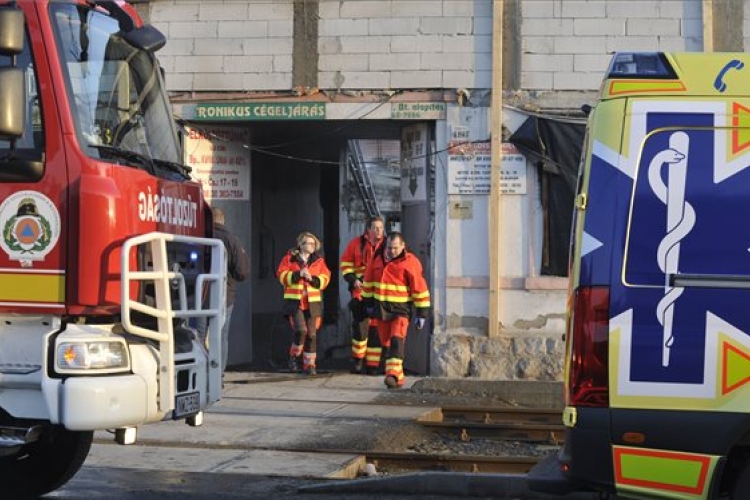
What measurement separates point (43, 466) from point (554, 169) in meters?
8.15

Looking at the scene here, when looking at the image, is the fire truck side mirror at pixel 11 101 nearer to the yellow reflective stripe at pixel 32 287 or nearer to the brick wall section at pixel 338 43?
the yellow reflective stripe at pixel 32 287

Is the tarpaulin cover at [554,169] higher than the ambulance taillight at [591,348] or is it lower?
higher

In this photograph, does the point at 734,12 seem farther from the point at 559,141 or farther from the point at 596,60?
the point at 559,141

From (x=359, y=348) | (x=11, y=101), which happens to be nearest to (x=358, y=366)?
(x=359, y=348)

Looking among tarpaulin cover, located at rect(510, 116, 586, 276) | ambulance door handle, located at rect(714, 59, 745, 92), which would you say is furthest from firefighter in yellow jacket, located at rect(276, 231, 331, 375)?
ambulance door handle, located at rect(714, 59, 745, 92)

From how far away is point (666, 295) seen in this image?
4789 millimetres

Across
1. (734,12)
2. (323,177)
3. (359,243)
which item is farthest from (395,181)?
(734,12)

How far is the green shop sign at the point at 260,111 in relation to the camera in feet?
Answer: 45.8

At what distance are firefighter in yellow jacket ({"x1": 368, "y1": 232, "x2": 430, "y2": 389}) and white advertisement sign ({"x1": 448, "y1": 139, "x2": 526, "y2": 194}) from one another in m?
1.24

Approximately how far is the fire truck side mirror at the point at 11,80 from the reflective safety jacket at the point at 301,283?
8.52m

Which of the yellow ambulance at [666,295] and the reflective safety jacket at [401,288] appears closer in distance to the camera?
the yellow ambulance at [666,295]

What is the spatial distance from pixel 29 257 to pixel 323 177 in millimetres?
14000

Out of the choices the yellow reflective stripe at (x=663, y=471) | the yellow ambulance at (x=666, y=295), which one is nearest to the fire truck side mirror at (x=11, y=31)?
the yellow ambulance at (x=666, y=295)

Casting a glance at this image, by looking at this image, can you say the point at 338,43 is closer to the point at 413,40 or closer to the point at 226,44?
the point at 413,40
